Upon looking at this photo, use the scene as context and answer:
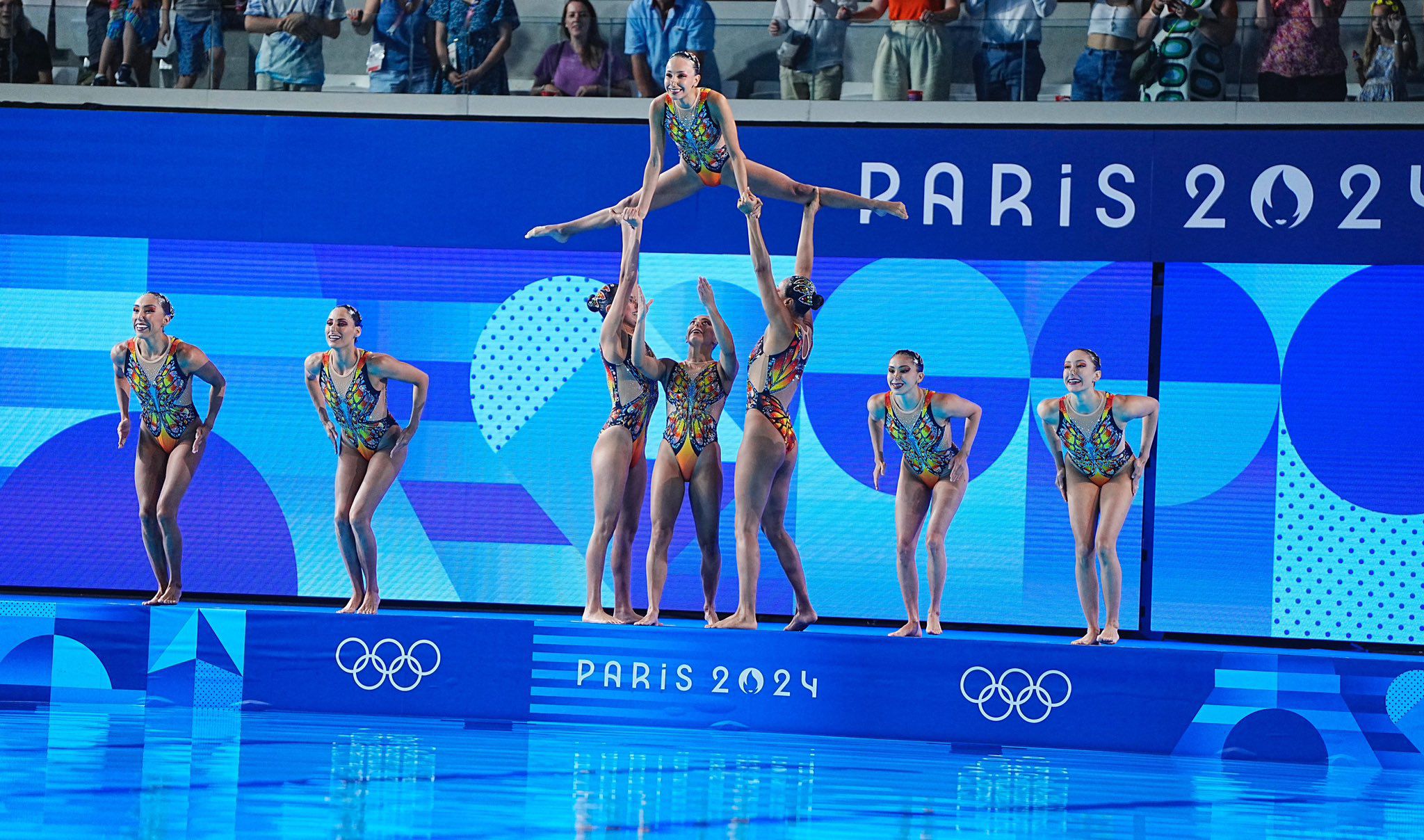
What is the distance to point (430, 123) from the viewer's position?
955 centimetres

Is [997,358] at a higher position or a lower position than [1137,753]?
higher

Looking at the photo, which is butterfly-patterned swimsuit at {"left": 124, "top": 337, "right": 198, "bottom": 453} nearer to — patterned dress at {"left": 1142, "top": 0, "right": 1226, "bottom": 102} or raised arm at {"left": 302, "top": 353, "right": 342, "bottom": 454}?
raised arm at {"left": 302, "top": 353, "right": 342, "bottom": 454}

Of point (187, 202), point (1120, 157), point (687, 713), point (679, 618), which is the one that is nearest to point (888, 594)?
point (679, 618)

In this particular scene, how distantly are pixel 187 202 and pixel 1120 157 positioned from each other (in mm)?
5224

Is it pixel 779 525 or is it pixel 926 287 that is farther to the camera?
pixel 926 287

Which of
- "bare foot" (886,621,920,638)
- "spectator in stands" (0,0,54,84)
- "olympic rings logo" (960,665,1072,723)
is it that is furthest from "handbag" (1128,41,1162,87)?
"spectator in stands" (0,0,54,84)

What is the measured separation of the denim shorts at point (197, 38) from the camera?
386 inches

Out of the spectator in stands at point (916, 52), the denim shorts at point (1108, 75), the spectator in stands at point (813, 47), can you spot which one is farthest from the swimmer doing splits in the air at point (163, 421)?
the denim shorts at point (1108, 75)

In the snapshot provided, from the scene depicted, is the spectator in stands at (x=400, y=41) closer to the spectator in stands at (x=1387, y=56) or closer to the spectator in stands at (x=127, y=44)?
the spectator in stands at (x=127, y=44)

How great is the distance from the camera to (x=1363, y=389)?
9.12m

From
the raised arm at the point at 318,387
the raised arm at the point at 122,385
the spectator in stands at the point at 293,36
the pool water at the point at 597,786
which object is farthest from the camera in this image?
the spectator in stands at the point at 293,36

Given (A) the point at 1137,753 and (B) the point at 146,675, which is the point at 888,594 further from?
(B) the point at 146,675

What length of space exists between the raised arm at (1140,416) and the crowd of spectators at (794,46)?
2086 millimetres

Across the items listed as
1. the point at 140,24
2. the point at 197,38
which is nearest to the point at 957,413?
the point at 197,38
